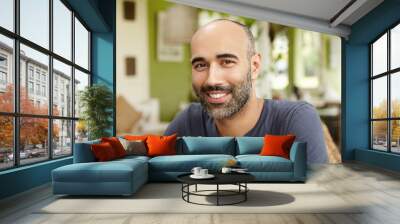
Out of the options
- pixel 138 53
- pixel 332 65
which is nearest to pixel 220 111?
pixel 138 53

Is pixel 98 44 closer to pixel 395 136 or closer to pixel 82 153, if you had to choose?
pixel 82 153

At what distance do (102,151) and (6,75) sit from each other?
1.54m

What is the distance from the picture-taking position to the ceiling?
7.40 metres

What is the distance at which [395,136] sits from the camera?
7.34 meters

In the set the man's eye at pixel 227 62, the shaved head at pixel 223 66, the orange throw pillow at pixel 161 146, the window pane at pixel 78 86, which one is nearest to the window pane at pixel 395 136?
the shaved head at pixel 223 66

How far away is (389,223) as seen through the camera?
3.34m

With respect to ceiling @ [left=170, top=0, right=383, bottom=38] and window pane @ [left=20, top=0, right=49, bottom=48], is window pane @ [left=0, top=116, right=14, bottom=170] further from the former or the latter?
ceiling @ [left=170, top=0, right=383, bottom=38]

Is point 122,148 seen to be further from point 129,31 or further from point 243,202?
point 129,31

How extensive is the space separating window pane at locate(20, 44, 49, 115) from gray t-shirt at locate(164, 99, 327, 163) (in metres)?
2.75

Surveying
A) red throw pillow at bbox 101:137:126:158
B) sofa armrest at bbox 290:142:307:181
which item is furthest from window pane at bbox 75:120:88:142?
sofa armrest at bbox 290:142:307:181

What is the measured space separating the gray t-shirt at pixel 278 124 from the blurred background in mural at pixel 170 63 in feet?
0.61

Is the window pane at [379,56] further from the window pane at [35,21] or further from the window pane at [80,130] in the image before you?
the window pane at [35,21]

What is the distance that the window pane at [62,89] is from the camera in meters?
6.08

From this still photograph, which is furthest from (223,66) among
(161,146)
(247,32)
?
(161,146)
